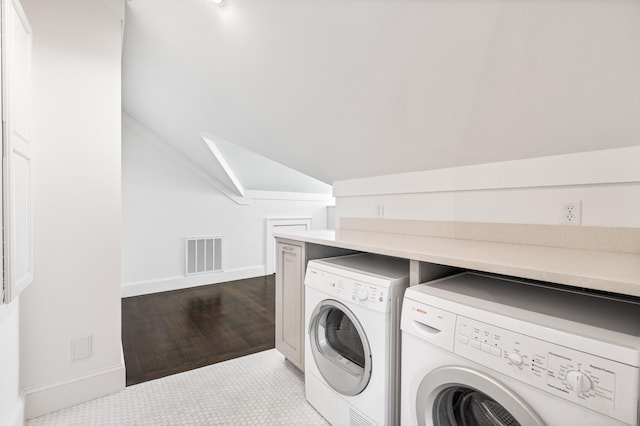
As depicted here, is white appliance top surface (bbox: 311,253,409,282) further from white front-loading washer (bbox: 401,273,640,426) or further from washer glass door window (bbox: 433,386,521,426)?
washer glass door window (bbox: 433,386,521,426)

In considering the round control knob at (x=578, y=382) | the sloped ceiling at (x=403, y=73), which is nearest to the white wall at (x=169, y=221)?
the sloped ceiling at (x=403, y=73)

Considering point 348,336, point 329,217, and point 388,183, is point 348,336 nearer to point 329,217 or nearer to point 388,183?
point 388,183

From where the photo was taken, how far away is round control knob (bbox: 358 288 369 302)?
124 cm

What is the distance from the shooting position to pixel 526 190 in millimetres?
1445

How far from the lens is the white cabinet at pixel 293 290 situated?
1784 millimetres

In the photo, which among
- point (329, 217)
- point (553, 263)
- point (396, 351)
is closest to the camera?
point (553, 263)

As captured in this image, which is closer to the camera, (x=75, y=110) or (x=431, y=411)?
(x=431, y=411)

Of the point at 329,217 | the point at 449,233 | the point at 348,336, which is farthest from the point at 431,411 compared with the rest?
the point at 329,217

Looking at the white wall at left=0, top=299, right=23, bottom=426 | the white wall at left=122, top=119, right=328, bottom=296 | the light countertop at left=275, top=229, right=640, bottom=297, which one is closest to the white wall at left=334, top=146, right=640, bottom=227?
the light countertop at left=275, top=229, right=640, bottom=297

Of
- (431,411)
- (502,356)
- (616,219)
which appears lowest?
(431,411)

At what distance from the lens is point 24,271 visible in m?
1.23

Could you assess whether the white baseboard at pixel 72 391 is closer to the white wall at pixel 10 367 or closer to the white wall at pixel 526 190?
the white wall at pixel 10 367

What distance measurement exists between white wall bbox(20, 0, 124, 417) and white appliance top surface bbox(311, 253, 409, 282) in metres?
1.28

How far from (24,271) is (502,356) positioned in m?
1.78
